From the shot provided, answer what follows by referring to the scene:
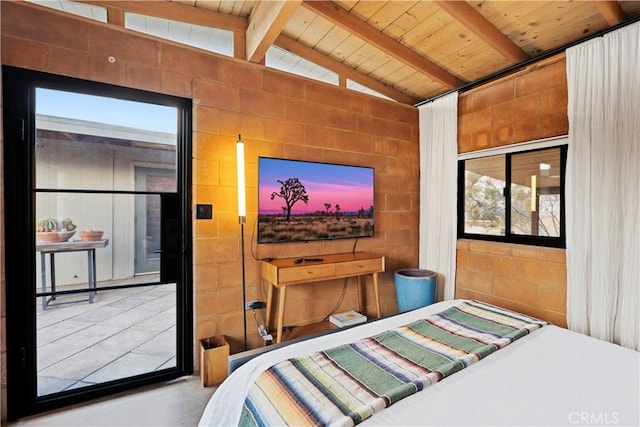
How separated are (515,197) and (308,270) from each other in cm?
206

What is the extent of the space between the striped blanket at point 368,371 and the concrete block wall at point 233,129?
1.32m

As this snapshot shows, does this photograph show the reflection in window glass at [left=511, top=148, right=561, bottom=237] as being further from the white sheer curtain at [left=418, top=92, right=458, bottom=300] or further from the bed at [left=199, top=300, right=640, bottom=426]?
the bed at [left=199, top=300, right=640, bottom=426]

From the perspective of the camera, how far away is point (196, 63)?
7.49ft

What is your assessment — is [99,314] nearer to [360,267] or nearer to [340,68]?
[360,267]

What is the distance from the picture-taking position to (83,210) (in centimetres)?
204

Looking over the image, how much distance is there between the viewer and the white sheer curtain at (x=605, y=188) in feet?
6.55

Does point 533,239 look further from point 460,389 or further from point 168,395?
point 168,395

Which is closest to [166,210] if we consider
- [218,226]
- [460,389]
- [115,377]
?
[218,226]

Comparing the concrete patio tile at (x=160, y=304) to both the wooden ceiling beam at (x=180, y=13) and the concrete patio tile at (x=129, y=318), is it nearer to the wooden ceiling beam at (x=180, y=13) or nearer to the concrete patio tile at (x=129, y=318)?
the concrete patio tile at (x=129, y=318)

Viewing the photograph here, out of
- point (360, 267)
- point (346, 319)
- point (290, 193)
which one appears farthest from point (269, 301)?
point (290, 193)

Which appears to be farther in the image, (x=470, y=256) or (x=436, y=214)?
(x=436, y=214)

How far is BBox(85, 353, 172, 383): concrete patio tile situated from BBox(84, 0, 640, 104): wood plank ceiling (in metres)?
2.40

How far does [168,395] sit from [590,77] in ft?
12.2

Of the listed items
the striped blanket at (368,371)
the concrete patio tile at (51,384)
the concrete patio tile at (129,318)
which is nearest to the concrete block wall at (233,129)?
the concrete patio tile at (129,318)
